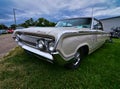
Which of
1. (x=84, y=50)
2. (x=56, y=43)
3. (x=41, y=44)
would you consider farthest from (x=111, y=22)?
(x=56, y=43)

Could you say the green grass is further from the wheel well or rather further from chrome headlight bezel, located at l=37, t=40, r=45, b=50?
chrome headlight bezel, located at l=37, t=40, r=45, b=50

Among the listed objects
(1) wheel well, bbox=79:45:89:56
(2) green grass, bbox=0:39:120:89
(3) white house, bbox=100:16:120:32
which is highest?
(3) white house, bbox=100:16:120:32

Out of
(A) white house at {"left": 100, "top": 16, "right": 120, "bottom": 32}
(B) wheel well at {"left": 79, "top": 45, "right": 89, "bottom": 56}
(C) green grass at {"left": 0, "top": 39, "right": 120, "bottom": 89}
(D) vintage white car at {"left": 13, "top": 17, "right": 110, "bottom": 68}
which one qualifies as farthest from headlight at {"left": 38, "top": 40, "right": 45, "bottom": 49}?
(A) white house at {"left": 100, "top": 16, "right": 120, "bottom": 32}

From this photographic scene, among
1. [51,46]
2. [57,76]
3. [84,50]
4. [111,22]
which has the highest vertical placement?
[111,22]

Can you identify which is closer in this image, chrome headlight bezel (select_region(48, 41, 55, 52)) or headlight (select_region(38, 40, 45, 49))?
chrome headlight bezel (select_region(48, 41, 55, 52))

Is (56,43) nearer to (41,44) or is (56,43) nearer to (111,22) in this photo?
(41,44)

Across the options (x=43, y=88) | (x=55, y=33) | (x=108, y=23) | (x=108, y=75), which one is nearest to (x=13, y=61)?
(x=43, y=88)

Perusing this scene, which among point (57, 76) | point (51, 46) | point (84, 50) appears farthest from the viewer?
point (84, 50)

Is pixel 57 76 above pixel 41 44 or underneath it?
underneath

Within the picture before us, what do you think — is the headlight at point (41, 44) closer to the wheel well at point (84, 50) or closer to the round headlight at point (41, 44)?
the round headlight at point (41, 44)

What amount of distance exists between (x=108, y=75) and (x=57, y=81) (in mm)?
1325

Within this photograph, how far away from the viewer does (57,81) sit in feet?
7.53

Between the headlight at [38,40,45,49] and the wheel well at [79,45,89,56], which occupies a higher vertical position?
the headlight at [38,40,45,49]

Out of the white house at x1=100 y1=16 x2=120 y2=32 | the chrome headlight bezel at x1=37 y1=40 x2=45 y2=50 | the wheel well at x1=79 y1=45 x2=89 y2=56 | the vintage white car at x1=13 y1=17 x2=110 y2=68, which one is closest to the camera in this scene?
the vintage white car at x1=13 y1=17 x2=110 y2=68
